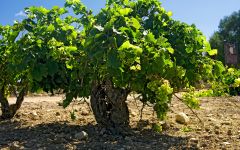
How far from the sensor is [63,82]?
757 centimetres

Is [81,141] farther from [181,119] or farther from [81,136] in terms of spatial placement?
[181,119]

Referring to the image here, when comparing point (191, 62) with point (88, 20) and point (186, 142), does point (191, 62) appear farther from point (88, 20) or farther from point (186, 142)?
point (88, 20)

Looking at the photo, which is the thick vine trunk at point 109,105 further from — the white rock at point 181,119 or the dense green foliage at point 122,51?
the white rock at point 181,119

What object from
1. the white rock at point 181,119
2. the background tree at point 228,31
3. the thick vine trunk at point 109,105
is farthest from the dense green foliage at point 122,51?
the background tree at point 228,31

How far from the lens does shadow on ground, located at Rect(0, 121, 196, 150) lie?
20.1 feet

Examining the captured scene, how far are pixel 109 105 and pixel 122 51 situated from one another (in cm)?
247

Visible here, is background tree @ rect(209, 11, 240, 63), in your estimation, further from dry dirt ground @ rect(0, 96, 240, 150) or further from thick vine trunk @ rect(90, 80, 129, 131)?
thick vine trunk @ rect(90, 80, 129, 131)

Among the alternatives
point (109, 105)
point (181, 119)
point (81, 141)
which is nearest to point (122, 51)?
point (81, 141)

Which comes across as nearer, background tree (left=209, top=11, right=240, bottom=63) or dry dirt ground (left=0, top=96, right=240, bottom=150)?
dry dirt ground (left=0, top=96, right=240, bottom=150)

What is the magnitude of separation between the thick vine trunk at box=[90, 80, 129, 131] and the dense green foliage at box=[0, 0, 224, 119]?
142 mm

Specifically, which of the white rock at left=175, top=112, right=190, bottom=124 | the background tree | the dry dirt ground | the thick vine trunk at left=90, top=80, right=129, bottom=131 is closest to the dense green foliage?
the thick vine trunk at left=90, top=80, right=129, bottom=131

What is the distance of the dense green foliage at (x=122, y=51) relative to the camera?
5383 mm

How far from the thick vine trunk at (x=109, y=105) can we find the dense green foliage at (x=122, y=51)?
14 cm

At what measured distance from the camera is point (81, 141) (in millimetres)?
6422
